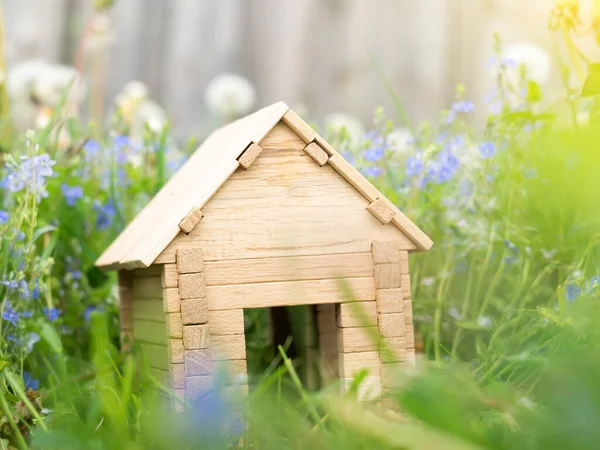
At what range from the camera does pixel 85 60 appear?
4.45 metres

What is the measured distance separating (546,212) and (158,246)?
94 cm

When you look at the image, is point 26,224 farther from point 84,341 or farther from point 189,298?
point 189,298

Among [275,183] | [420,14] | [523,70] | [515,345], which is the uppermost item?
[420,14]

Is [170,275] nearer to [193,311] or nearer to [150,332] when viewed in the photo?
[193,311]

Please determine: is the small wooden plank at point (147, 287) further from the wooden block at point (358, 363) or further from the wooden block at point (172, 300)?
the wooden block at point (358, 363)

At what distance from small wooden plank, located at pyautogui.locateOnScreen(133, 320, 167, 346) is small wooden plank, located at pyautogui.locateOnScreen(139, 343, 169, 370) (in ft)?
0.03

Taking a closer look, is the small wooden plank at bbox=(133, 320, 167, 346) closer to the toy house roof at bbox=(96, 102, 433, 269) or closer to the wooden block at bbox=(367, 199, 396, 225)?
the toy house roof at bbox=(96, 102, 433, 269)

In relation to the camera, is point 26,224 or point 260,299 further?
point 26,224

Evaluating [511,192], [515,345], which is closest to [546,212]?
[511,192]

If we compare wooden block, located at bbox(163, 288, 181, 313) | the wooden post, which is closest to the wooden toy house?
wooden block, located at bbox(163, 288, 181, 313)

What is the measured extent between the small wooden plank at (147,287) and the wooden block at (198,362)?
7.7 inches

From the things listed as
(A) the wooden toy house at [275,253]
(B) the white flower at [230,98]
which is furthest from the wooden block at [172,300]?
(B) the white flower at [230,98]

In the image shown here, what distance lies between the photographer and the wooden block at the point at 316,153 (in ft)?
5.24

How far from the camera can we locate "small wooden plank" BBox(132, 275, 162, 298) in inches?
65.9
